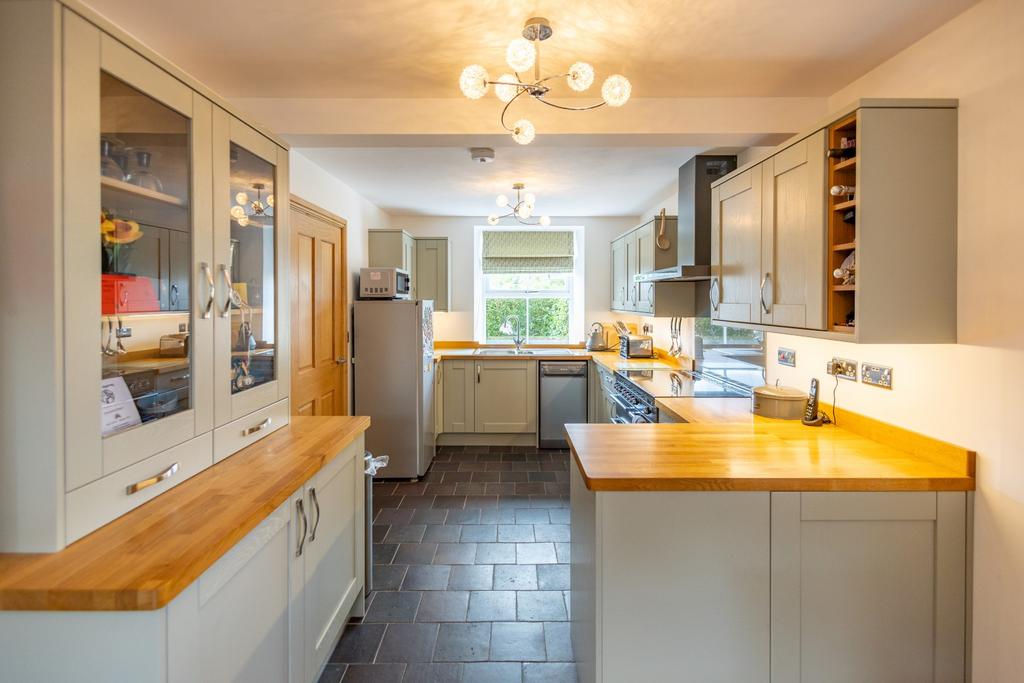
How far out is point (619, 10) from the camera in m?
1.78

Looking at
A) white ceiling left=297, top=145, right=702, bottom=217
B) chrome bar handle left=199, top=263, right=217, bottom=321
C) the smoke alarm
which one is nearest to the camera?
chrome bar handle left=199, top=263, right=217, bottom=321

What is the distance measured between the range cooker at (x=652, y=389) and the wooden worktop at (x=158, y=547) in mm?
2263

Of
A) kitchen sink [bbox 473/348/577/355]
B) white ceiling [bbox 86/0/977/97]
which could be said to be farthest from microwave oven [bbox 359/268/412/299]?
white ceiling [bbox 86/0/977/97]

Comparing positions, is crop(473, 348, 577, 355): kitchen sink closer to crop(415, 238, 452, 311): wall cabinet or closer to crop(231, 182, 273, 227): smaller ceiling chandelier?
crop(415, 238, 452, 311): wall cabinet

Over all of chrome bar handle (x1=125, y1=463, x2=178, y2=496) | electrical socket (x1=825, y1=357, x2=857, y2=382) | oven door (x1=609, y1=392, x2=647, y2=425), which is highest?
electrical socket (x1=825, y1=357, x2=857, y2=382)

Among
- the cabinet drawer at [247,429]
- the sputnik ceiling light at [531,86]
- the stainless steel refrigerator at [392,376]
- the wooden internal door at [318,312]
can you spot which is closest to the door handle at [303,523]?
the cabinet drawer at [247,429]

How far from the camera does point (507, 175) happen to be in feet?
13.4

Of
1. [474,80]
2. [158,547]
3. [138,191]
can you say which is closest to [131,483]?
[158,547]

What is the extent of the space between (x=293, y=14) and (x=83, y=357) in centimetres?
133

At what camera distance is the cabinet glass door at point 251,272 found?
5.65 feet

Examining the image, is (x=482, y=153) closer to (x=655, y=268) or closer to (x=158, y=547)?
(x=655, y=268)

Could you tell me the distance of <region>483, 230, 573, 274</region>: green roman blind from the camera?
6035 millimetres

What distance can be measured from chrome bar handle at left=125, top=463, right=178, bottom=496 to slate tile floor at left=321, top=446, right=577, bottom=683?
114cm

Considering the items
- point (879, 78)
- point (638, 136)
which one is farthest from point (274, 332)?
point (879, 78)
